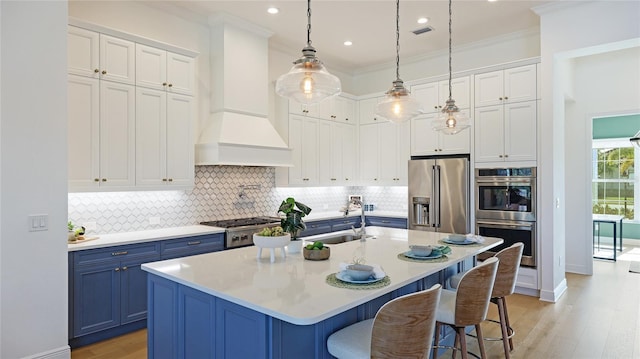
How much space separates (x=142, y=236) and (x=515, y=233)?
4296 millimetres

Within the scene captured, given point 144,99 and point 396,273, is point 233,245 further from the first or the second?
point 396,273

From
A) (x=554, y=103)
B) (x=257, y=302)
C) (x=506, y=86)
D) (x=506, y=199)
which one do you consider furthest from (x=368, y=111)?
(x=257, y=302)

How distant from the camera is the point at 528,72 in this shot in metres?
4.75

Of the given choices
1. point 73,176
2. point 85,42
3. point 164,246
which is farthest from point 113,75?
point 164,246

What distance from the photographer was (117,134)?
3729mm

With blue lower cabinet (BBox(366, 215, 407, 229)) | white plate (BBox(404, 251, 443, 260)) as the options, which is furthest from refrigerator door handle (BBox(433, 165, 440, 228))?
white plate (BBox(404, 251, 443, 260))

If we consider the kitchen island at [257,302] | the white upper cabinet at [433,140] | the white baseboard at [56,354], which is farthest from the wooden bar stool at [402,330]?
the white upper cabinet at [433,140]

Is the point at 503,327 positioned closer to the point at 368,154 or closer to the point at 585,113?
the point at 368,154

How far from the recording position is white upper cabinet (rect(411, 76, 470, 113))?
524 centimetres

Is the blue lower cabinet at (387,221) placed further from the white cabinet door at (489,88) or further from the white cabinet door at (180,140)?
the white cabinet door at (180,140)

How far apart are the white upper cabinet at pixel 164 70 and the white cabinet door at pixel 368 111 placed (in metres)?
3.08

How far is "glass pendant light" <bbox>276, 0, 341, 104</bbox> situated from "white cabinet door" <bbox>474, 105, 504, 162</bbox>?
3126 millimetres

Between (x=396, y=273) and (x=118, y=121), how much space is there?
3020 millimetres

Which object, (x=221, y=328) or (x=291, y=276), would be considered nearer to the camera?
(x=221, y=328)
